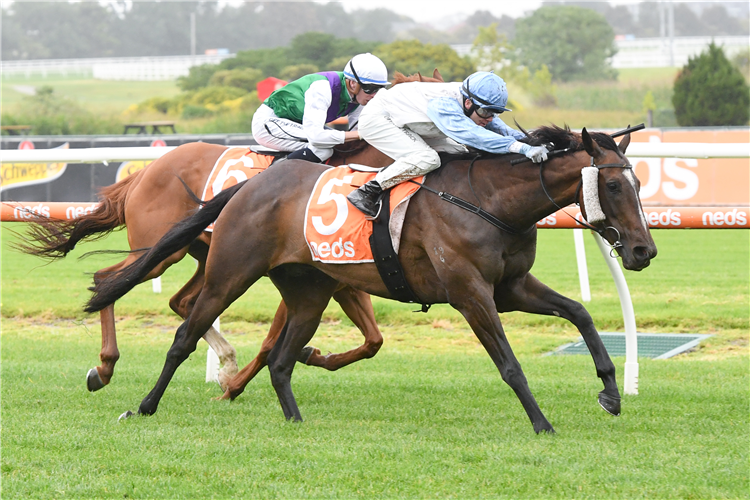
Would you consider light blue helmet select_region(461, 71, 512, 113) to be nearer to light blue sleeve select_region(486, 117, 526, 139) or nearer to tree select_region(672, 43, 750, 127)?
light blue sleeve select_region(486, 117, 526, 139)

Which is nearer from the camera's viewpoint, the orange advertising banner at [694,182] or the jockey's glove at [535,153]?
the jockey's glove at [535,153]

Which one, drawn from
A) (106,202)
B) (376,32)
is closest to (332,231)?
(106,202)

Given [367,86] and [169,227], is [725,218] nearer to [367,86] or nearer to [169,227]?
[367,86]

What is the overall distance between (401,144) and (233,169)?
141 cm

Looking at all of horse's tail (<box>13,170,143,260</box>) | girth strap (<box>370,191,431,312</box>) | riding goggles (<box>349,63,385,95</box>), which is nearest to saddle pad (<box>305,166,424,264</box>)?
girth strap (<box>370,191,431,312</box>)

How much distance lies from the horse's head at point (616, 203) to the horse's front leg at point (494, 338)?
1.97 feet

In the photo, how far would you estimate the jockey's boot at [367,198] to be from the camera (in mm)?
4367

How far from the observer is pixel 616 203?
390 centimetres

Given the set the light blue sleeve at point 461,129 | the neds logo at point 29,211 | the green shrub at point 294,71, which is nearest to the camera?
the light blue sleeve at point 461,129

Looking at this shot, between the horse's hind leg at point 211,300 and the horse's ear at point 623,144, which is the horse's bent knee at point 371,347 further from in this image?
the horse's ear at point 623,144

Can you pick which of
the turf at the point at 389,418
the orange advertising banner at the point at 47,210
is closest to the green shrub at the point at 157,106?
the turf at the point at 389,418

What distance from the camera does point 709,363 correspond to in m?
6.04

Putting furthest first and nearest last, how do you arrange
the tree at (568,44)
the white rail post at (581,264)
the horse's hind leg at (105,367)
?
the tree at (568,44) < the white rail post at (581,264) < the horse's hind leg at (105,367)

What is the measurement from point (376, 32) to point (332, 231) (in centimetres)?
8259
